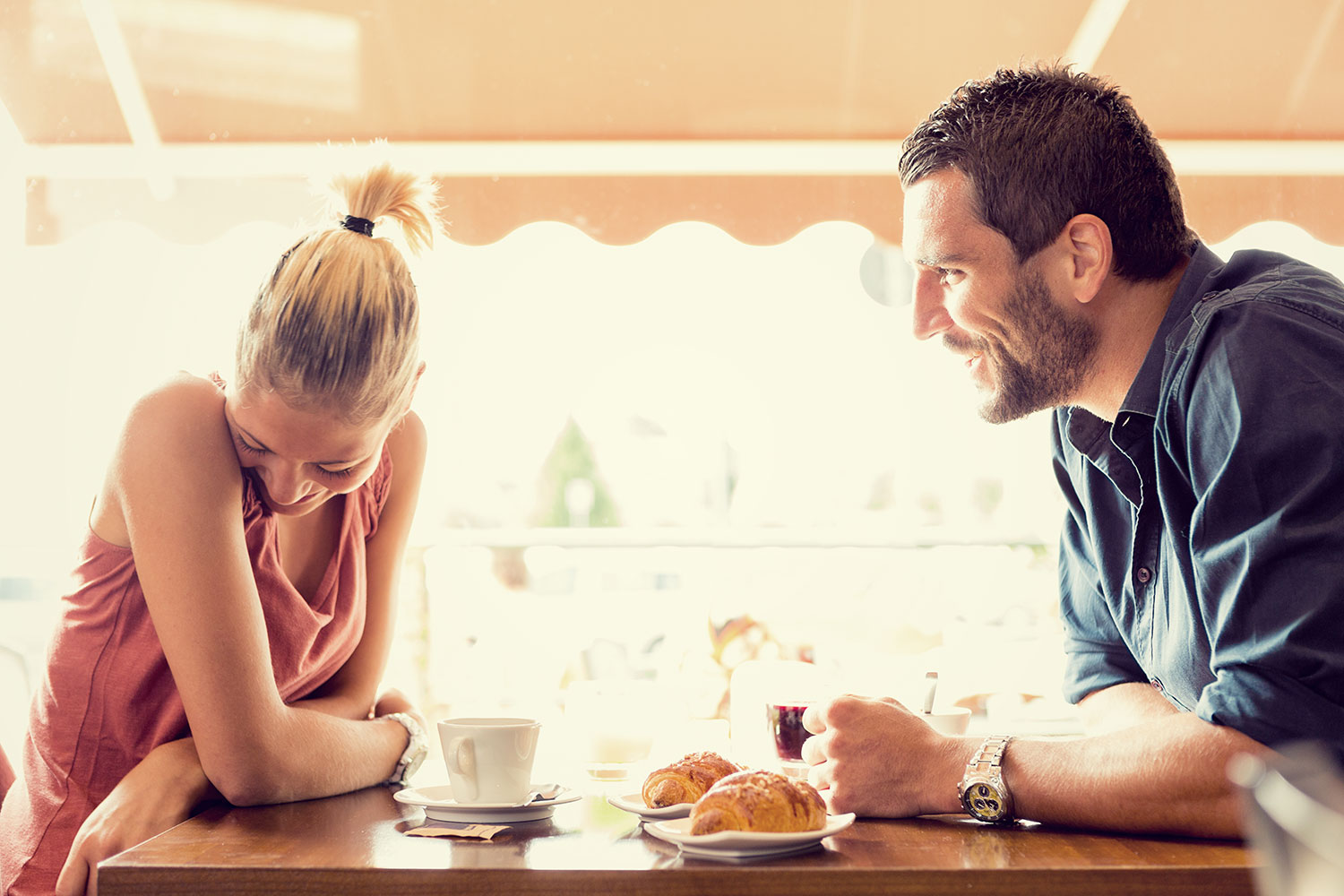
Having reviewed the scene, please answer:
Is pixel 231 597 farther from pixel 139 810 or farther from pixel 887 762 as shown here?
pixel 887 762

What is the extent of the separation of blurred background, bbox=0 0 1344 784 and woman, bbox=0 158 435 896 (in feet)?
0.40

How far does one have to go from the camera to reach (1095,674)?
4.09ft

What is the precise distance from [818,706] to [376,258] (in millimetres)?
654

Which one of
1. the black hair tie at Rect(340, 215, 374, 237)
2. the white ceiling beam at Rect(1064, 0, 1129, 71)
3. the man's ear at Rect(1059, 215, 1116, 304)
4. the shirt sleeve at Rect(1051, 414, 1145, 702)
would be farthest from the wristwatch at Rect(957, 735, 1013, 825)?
the white ceiling beam at Rect(1064, 0, 1129, 71)

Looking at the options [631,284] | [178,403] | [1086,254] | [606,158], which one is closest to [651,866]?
[178,403]

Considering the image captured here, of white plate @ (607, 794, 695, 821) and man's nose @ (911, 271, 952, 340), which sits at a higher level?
man's nose @ (911, 271, 952, 340)

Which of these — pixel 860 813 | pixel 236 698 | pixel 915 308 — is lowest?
pixel 860 813

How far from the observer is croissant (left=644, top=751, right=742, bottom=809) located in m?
0.87

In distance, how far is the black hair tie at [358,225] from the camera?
114 centimetres

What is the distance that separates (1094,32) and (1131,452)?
1808 mm

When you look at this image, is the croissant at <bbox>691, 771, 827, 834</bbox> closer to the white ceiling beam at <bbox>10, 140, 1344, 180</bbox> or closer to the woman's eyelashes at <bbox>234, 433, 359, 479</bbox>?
the woman's eyelashes at <bbox>234, 433, 359, 479</bbox>

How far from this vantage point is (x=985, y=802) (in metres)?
0.87

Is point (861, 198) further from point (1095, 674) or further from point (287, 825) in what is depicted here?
point (287, 825)

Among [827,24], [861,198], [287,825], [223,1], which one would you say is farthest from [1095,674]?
[223,1]
